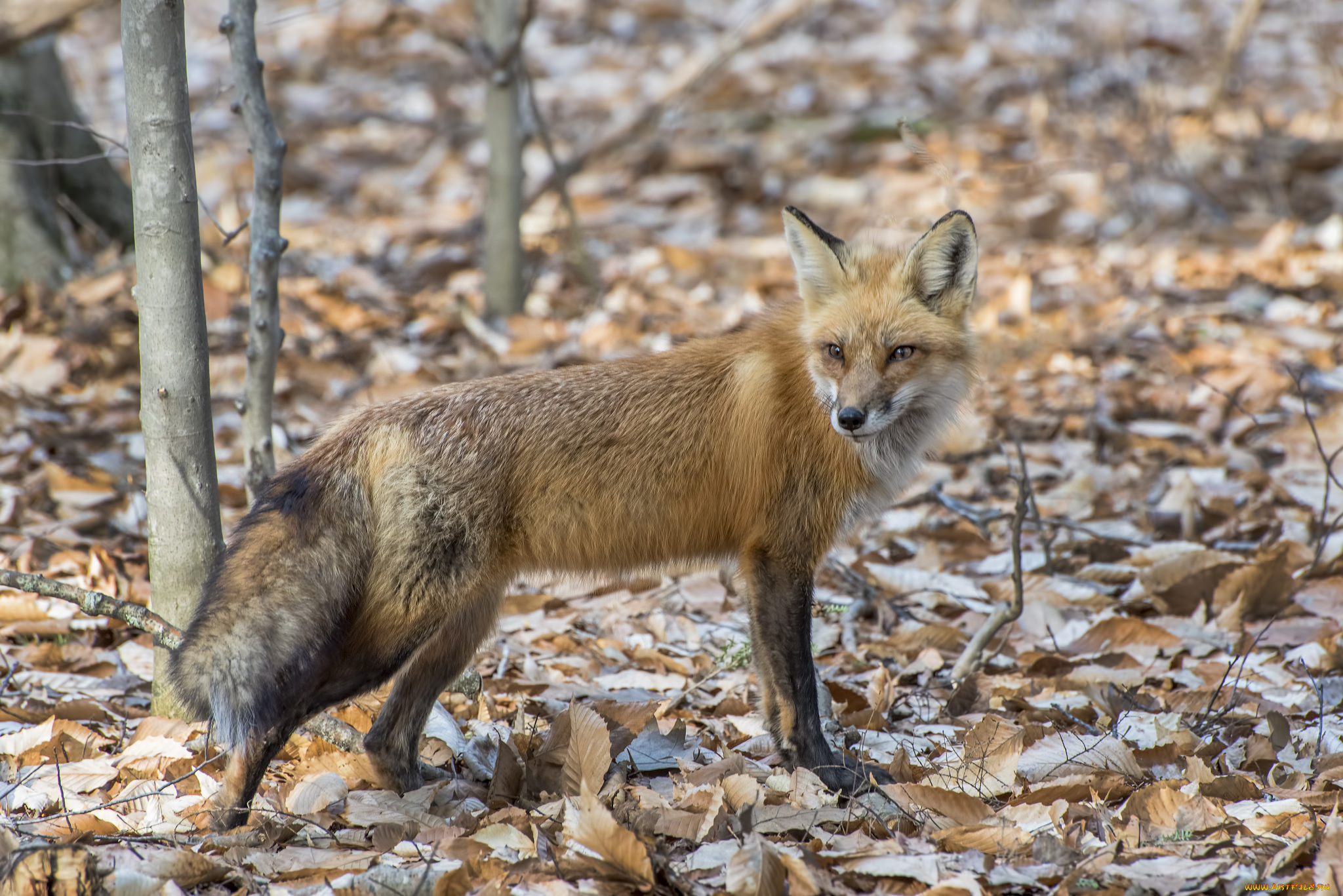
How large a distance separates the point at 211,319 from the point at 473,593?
14.3 feet

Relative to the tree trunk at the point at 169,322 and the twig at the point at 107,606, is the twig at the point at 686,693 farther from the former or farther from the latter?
the tree trunk at the point at 169,322

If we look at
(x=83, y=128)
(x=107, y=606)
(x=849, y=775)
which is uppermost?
(x=83, y=128)

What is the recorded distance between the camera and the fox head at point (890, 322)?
148 inches

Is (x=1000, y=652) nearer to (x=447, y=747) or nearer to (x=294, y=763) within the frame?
(x=447, y=747)

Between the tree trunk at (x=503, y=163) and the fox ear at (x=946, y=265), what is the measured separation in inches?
155

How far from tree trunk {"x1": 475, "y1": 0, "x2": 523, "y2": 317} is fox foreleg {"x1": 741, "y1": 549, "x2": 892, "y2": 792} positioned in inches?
176

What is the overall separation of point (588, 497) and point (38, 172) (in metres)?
5.26

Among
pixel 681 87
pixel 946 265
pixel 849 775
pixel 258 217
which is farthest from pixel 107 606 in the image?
pixel 681 87

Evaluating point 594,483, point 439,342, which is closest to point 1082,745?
point 594,483

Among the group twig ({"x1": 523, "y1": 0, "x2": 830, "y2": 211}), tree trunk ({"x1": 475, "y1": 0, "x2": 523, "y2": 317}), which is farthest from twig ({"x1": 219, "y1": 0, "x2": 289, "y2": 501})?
twig ({"x1": 523, "y1": 0, "x2": 830, "y2": 211})

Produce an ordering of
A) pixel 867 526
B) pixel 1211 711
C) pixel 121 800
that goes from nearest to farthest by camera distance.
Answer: pixel 121 800 → pixel 1211 711 → pixel 867 526

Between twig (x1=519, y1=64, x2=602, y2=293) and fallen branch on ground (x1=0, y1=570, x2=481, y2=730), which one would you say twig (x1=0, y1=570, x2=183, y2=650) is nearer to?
fallen branch on ground (x1=0, y1=570, x2=481, y2=730)

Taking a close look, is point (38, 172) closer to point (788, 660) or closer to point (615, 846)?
point (788, 660)

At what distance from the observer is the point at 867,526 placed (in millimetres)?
5699
